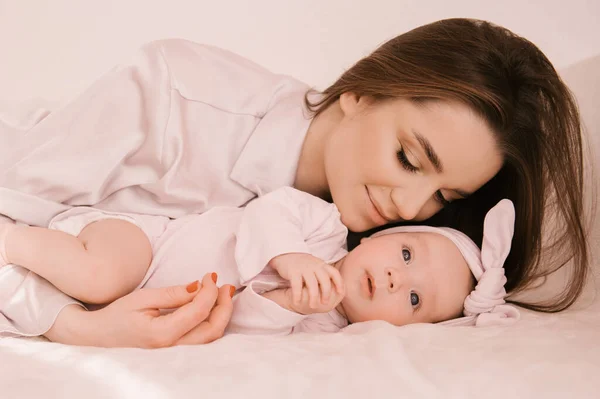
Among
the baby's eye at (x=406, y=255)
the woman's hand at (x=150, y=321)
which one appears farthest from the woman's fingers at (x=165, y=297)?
the baby's eye at (x=406, y=255)

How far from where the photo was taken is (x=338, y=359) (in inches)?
32.7

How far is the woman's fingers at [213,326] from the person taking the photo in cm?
97

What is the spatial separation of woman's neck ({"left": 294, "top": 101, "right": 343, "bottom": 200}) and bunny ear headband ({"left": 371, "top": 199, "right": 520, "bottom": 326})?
0.20 metres

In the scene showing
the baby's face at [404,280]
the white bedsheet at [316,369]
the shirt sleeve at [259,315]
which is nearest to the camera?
the white bedsheet at [316,369]

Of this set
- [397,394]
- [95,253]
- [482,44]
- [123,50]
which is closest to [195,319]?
→ [95,253]

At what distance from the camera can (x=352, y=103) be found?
53.7 inches

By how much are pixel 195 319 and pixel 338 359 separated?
253mm

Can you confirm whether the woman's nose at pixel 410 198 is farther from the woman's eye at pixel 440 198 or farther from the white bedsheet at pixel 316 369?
the white bedsheet at pixel 316 369

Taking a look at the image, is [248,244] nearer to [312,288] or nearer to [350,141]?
[312,288]

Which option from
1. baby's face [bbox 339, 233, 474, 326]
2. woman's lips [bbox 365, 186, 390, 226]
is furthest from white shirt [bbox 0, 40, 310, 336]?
baby's face [bbox 339, 233, 474, 326]

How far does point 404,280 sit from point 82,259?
565 millimetres

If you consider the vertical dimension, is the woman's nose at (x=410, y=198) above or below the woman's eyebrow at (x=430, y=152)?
below

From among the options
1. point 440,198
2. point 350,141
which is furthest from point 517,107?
point 350,141

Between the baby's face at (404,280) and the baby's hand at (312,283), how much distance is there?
0.48ft
